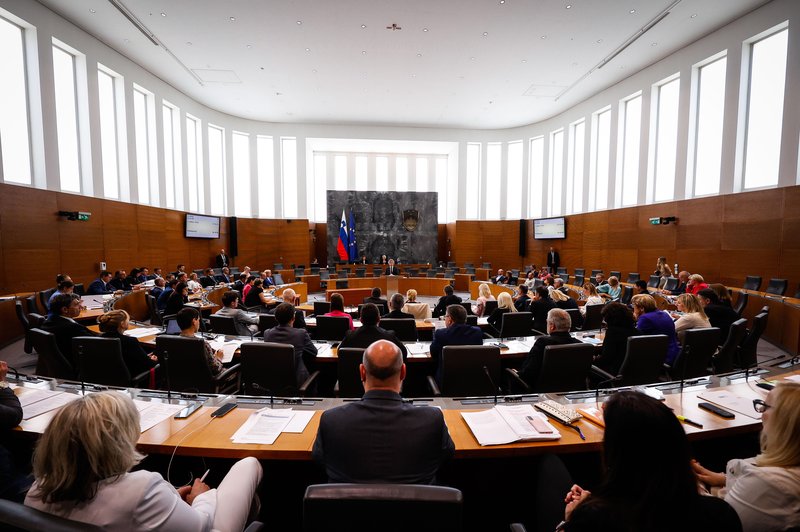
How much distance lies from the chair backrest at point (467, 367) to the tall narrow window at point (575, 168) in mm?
12701

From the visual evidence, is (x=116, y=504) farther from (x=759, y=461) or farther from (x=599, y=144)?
(x=599, y=144)

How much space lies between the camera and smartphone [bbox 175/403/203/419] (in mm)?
2016

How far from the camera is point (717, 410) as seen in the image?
2059mm

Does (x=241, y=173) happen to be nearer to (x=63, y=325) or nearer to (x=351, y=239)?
(x=351, y=239)

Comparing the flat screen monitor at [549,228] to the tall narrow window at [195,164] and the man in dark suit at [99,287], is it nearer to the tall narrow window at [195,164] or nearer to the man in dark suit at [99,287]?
the tall narrow window at [195,164]

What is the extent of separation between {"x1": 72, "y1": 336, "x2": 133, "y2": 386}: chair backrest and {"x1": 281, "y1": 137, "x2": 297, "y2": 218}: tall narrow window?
13.2 m

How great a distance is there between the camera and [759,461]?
1256 millimetres

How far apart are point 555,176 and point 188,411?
15.7 meters

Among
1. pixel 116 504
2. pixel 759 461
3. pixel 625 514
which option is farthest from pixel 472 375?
pixel 116 504

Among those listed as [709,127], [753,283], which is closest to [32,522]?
[753,283]

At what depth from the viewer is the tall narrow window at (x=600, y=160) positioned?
12.1m

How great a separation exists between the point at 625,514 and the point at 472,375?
1987mm

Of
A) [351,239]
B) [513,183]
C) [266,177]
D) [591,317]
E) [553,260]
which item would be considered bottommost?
[591,317]

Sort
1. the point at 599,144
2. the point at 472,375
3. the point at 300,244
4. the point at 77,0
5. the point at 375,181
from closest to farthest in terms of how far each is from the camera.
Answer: the point at 472,375
the point at 77,0
the point at 599,144
the point at 300,244
the point at 375,181
